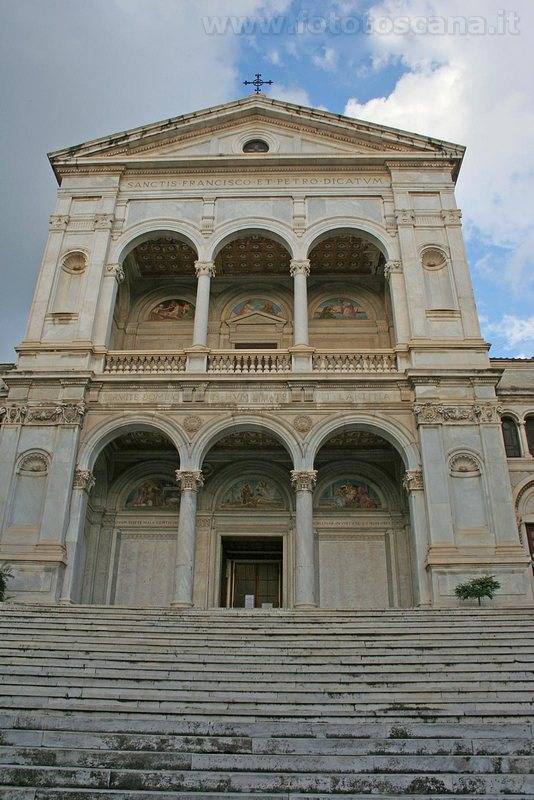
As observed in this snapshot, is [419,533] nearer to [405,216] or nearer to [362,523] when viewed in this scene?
[362,523]

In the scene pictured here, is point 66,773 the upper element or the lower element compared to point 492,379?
lower

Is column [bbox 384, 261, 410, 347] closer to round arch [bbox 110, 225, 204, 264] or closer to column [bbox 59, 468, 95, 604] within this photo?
round arch [bbox 110, 225, 204, 264]

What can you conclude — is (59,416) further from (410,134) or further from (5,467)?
(410,134)

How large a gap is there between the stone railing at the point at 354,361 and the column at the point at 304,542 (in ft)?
10.9

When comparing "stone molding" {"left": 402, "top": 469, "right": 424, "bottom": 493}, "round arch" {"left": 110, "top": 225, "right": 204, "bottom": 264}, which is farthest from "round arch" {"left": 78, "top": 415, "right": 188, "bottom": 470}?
"stone molding" {"left": 402, "top": 469, "right": 424, "bottom": 493}

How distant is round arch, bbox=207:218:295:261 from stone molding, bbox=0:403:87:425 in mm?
6573

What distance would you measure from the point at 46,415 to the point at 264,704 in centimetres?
1193

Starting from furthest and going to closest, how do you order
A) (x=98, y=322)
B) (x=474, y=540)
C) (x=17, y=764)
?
1. (x=98, y=322)
2. (x=474, y=540)
3. (x=17, y=764)

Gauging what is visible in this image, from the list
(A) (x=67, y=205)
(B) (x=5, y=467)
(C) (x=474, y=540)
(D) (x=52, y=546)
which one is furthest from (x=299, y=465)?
(A) (x=67, y=205)

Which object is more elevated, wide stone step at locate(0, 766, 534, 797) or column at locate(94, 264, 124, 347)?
column at locate(94, 264, 124, 347)

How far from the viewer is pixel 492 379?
1945cm

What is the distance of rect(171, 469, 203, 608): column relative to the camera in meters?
17.3

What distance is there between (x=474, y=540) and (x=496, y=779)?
35.6ft

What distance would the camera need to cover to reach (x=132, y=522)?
70.8 feet
